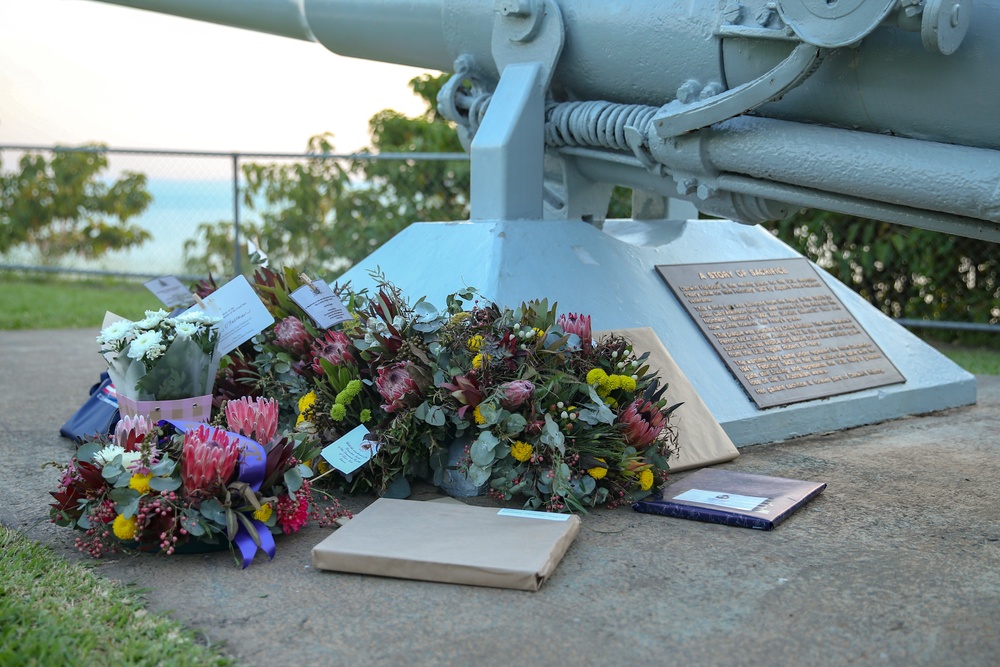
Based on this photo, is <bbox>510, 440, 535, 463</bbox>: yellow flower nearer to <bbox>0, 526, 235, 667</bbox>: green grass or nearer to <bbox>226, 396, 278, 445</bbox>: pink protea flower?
<bbox>226, 396, 278, 445</bbox>: pink protea flower

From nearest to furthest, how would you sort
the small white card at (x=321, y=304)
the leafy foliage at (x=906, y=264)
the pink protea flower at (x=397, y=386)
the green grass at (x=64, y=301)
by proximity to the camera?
the pink protea flower at (x=397, y=386), the small white card at (x=321, y=304), the leafy foliage at (x=906, y=264), the green grass at (x=64, y=301)

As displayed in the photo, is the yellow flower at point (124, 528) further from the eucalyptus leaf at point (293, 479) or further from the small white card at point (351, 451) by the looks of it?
the small white card at point (351, 451)

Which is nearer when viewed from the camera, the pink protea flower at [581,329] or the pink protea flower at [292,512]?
the pink protea flower at [292,512]

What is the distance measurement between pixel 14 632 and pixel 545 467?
1.41 metres

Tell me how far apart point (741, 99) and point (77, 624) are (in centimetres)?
249

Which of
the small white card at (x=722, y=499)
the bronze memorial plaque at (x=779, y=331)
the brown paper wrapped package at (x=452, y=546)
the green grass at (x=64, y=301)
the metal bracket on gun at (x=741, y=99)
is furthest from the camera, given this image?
the green grass at (x=64, y=301)

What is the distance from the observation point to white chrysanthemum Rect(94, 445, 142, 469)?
2576 mm

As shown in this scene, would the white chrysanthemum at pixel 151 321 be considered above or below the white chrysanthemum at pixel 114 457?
above

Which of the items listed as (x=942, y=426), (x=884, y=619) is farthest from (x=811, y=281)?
(x=884, y=619)

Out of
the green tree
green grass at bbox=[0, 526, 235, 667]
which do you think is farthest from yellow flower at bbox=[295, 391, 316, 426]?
the green tree

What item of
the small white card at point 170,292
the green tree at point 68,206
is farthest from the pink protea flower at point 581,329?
the green tree at point 68,206

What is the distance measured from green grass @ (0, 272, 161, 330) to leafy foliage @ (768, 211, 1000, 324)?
190 inches

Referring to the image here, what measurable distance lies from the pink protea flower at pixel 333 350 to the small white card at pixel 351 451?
26cm

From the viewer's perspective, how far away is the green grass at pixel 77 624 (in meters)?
1.96
